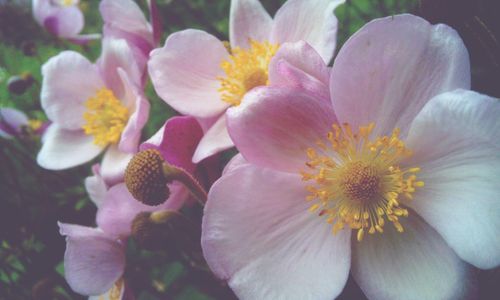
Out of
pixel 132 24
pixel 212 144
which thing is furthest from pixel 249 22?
pixel 212 144

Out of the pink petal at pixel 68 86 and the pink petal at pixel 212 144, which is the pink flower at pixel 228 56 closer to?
the pink petal at pixel 212 144

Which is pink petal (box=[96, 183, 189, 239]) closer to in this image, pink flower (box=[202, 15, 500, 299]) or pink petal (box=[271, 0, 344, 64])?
pink flower (box=[202, 15, 500, 299])

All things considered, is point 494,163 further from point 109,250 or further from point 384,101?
point 109,250

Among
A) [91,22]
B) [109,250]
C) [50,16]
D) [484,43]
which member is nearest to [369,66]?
[484,43]

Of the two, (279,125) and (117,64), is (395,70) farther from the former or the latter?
(117,64)

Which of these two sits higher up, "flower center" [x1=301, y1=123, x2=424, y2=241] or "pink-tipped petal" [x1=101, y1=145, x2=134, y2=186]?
"flower center" [x1=301, y1=123, x2=424, y2=241]

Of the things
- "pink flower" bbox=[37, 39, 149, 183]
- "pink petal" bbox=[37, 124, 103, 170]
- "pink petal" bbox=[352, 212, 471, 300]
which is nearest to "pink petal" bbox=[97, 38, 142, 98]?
"pink flower" bbox=[37, 39, 149, 183]
